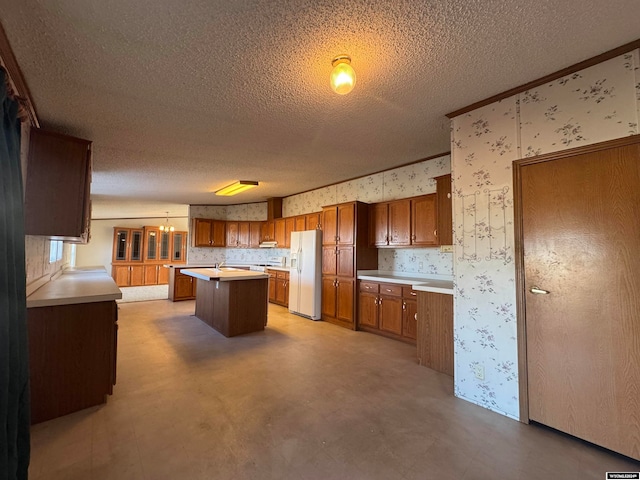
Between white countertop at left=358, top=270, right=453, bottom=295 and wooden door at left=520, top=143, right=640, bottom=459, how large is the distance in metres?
0.98

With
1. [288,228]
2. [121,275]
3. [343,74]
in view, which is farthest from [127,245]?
[343,74]

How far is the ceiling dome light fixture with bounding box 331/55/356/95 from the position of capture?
5.99 ft

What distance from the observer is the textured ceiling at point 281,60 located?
1.53 m

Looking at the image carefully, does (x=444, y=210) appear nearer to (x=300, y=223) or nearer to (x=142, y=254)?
(x=300, y=223)

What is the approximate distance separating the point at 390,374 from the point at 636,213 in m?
2.31

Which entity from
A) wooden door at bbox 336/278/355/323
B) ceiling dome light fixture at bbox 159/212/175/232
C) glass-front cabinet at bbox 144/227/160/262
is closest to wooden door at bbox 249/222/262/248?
Answer: wooden door at bbox 336/278/355/323

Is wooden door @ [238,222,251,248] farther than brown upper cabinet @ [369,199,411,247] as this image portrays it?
Yes

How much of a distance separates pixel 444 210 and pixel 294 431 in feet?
9.21

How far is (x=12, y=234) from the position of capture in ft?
4.66

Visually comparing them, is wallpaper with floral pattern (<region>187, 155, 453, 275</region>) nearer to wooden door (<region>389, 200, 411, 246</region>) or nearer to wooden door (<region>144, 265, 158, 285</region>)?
wooden door (<region>389, 200, 411, 246</region>)

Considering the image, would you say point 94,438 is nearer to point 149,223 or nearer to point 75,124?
point 75,124

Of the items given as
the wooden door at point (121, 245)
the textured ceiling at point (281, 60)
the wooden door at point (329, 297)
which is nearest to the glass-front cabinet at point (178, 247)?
the wooden door at point (121, 245)

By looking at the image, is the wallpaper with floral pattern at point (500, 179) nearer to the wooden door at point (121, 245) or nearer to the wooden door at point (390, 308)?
the wooden door at point (390, 308)

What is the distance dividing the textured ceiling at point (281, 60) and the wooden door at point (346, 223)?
157 cm
